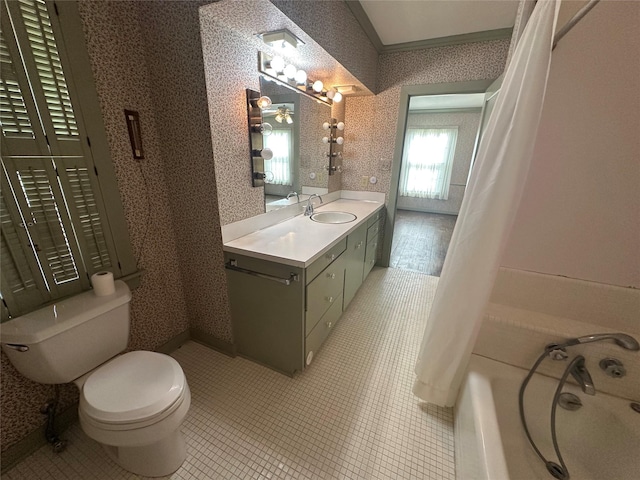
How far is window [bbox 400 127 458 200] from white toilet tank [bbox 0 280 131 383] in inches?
208

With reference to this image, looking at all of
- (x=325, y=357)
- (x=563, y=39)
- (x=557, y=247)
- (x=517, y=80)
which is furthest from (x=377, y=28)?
(x=325, y=357)

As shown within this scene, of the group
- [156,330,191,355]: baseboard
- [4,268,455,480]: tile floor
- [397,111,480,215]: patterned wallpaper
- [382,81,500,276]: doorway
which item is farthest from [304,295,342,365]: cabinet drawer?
[397,111,480,215]: patterned wallpaper

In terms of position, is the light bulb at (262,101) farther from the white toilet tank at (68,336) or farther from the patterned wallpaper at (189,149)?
the white toilet tank at (68,336)

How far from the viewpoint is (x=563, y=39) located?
107 cm

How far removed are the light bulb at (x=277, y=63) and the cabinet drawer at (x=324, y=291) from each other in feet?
4.36

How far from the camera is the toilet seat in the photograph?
92 cm

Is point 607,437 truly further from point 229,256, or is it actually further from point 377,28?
point 377,28

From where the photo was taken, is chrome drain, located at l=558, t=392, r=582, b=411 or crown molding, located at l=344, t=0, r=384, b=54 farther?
crown molding, located at l=344, t=0, r=384, b=54

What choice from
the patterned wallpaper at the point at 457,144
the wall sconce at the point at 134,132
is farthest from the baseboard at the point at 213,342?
the patterned wallpaper at the point at 457,144

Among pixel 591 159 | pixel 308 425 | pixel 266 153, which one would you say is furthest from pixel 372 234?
pixel 308 425

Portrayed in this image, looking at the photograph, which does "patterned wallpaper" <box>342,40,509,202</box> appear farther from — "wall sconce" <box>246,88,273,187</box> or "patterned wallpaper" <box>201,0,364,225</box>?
"wall sconce" <box>246,88,273,187</box>

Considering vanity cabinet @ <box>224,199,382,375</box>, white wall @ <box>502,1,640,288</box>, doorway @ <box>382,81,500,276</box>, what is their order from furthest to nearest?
1. doorway @ <box>382,81,500,276</box>
2. vanity cabinet @ <box>224,199,382,375</box>
3. white wall @ <box>502,1,640,288</box>

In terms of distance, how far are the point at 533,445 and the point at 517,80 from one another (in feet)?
4.91

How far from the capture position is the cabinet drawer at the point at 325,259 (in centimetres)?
137
